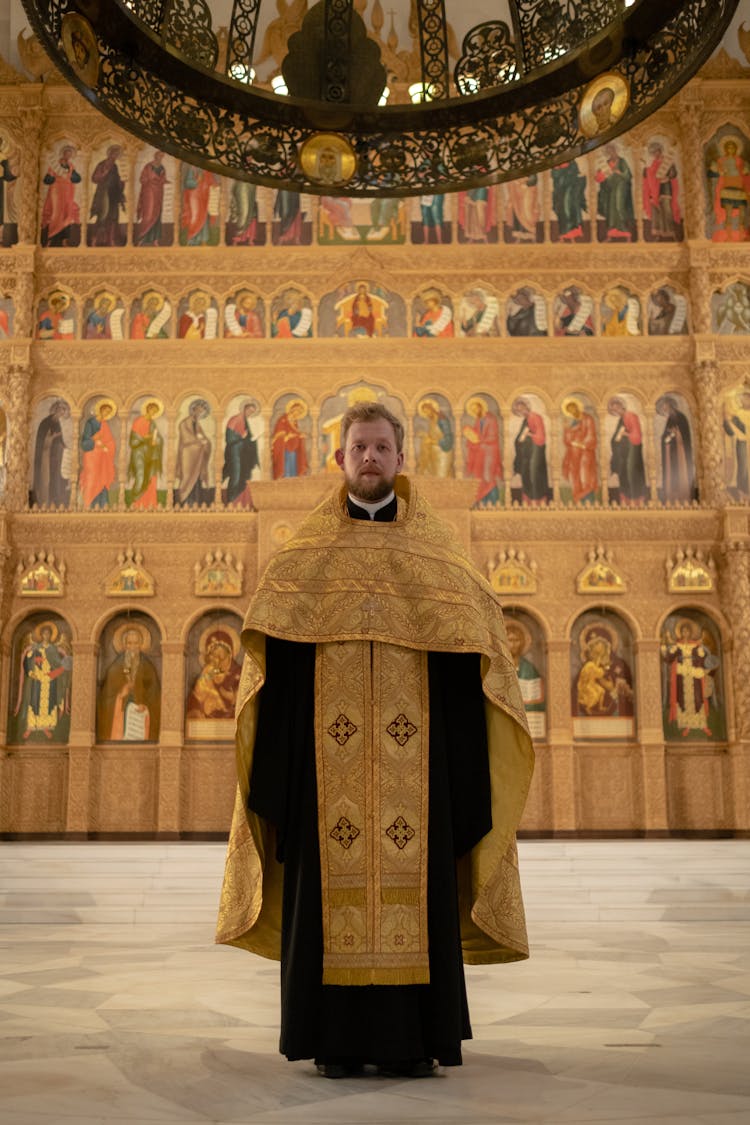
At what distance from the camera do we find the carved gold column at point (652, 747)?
1530cm

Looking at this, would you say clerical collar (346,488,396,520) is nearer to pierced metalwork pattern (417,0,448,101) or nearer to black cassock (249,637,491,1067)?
black cassock (249,637,491,1067)

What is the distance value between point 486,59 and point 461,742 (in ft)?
7.24

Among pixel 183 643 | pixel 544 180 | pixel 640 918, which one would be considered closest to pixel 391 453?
pixel 640 918

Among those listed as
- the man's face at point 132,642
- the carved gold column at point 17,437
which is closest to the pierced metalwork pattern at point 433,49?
the man's face at point 132,642

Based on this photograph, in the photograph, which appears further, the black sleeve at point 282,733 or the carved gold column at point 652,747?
the carved gold column at point 652,747

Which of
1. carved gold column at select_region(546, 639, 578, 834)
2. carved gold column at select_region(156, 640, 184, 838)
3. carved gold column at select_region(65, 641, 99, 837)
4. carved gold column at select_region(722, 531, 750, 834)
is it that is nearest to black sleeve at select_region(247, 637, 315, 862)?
carved gold column at select_region(156, 640, 184, 838)

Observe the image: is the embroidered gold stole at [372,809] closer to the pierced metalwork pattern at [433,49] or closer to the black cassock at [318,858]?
the black cassock at [318,858]

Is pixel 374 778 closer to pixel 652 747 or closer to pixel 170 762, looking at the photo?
pixel 170 762

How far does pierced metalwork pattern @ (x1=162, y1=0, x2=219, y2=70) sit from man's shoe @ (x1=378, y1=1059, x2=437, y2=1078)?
122 inches

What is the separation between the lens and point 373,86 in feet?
11.6

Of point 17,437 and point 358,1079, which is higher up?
point 17,437

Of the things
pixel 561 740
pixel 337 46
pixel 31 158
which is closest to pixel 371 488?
pixel 337 46

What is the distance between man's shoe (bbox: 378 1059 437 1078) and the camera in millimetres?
3508

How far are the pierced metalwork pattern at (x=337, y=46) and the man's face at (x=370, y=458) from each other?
1.04 meters
